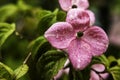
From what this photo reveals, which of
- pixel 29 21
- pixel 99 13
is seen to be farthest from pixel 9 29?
pixel 99 13

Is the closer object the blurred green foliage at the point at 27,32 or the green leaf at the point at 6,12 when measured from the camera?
the blurred green foliage at the point at 27,32

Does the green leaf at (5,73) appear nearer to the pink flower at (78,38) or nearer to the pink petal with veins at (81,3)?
the pink flower at (78,38)

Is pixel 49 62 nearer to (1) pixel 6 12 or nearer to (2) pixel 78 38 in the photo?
(2) pixel 78 38

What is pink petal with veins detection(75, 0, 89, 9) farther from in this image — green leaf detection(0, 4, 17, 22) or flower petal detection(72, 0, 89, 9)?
green leaf detection(0, 4, 17, 22)

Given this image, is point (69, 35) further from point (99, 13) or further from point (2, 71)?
point (99, 13)

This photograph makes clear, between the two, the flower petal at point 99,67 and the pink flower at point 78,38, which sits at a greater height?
the pink flower at point 78,38

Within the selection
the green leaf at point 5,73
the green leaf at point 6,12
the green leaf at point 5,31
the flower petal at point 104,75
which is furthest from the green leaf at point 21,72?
the green leaf at point 6,12

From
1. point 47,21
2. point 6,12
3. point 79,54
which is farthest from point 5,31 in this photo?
point 6,12

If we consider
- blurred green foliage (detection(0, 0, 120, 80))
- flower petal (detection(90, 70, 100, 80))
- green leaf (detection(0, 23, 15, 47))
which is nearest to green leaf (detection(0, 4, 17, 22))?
blurred green foliage (detection(0, 0, 120, 80))
